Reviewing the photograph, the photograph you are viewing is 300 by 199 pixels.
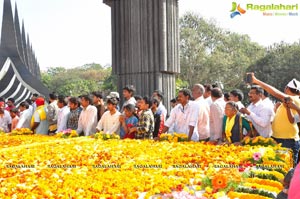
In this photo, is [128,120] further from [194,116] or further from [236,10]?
[236,10]

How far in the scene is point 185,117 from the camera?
6.70 m

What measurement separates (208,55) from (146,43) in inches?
1031

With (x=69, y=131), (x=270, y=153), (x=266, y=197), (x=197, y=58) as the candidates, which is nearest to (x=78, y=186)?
(x=266, y=197)

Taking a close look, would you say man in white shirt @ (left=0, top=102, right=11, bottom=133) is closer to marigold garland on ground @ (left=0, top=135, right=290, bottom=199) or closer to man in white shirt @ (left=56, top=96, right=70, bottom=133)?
Result: man in white shirt @ (left=56, top=96, right=70, bottom=133)

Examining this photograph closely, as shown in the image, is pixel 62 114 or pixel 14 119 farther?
pixel 14 119

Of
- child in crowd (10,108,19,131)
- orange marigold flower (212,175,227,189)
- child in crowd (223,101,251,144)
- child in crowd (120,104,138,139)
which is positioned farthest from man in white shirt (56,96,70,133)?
orange marigold flower (212,175,227,189)

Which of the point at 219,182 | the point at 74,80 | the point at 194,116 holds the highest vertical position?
the point at 74,80

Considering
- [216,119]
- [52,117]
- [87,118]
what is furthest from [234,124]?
[52,117]

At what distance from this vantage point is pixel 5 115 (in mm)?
9977

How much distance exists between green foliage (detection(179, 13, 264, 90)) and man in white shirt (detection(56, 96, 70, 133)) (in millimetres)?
27426

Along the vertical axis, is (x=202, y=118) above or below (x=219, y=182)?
above

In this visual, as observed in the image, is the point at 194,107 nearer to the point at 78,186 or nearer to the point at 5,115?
the point at 78,186

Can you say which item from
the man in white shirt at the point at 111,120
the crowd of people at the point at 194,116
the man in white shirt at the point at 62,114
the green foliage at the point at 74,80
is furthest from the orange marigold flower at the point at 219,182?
the green foliage at the point at 74,80

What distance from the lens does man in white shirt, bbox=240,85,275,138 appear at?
20.0ft
